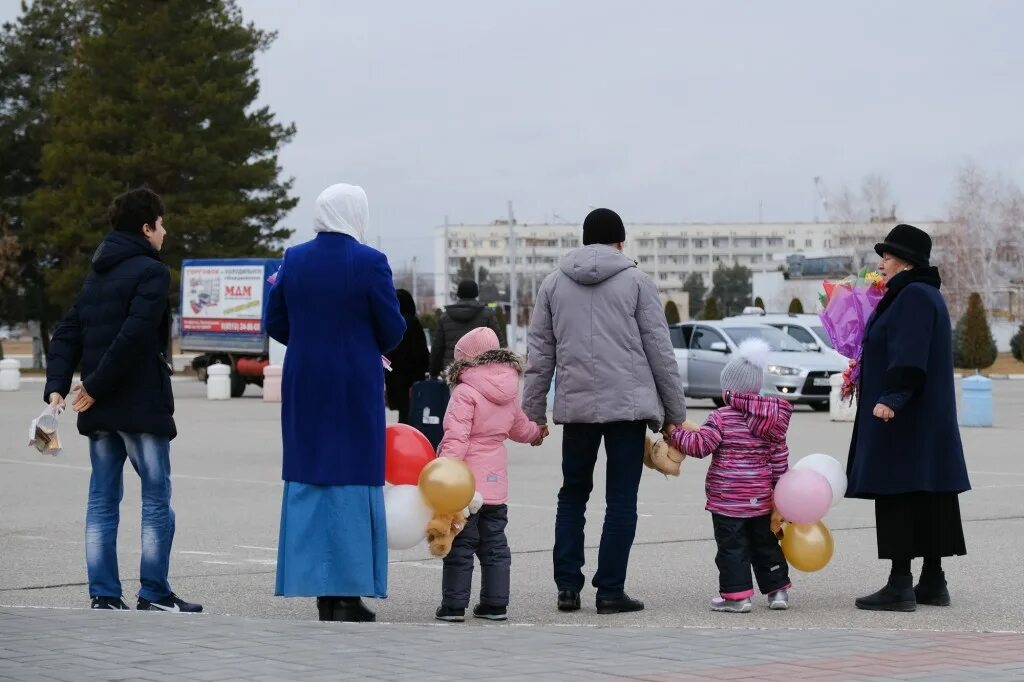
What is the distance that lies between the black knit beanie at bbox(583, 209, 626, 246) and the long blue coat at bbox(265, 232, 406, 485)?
3.94 ft

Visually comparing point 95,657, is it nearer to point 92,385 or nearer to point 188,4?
point 92,385

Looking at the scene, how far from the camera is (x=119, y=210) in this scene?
25.4 ft

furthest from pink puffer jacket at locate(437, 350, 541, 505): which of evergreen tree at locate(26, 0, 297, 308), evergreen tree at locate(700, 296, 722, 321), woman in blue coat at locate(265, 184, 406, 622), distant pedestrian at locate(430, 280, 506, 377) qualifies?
evergreen tree at locate(700, 296, 722, 321)

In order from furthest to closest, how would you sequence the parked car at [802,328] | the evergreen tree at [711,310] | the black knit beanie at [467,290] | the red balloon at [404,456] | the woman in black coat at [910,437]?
the evergreen tree at [711,310]
the parked car at [802,328]
the black knit beanie at [467,290]
the woman in black coat at [910,437]
the red balloon at [404,456]

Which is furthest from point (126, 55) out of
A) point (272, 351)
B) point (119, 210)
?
point (119, 210)

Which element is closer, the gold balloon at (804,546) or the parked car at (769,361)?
the gold balloon at (804,546)

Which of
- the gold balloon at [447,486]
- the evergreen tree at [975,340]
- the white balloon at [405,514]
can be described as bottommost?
the white balloon at [405,514]

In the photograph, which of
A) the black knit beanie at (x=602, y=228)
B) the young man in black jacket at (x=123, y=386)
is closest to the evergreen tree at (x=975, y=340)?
Result: the black knit beanie at (x=602, y=228)

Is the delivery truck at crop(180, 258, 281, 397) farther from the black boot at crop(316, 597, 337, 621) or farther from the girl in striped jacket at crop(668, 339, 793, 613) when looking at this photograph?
the black boot at crop(316, 597, 337, 621)

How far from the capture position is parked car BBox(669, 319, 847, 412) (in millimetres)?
27297

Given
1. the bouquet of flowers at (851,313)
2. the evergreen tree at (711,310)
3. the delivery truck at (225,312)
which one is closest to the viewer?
the bouquet of flowers at (851,313)

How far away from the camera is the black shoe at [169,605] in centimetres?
760

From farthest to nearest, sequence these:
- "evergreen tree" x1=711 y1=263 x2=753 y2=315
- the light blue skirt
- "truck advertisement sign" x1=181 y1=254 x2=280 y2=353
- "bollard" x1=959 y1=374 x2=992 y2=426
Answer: "evergreen tree" x1=711 y1=263 x2=753 y2=315 → "truck advertisement sign" x1=181 y1=254 x2=280 y2=353 → "bollard" x1=959 y1=374 x2=992 y2=426 → the light blue skirt

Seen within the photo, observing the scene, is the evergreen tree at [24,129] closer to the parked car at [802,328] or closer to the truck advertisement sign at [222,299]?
Result: the truck advertisement sign at [222,299]
